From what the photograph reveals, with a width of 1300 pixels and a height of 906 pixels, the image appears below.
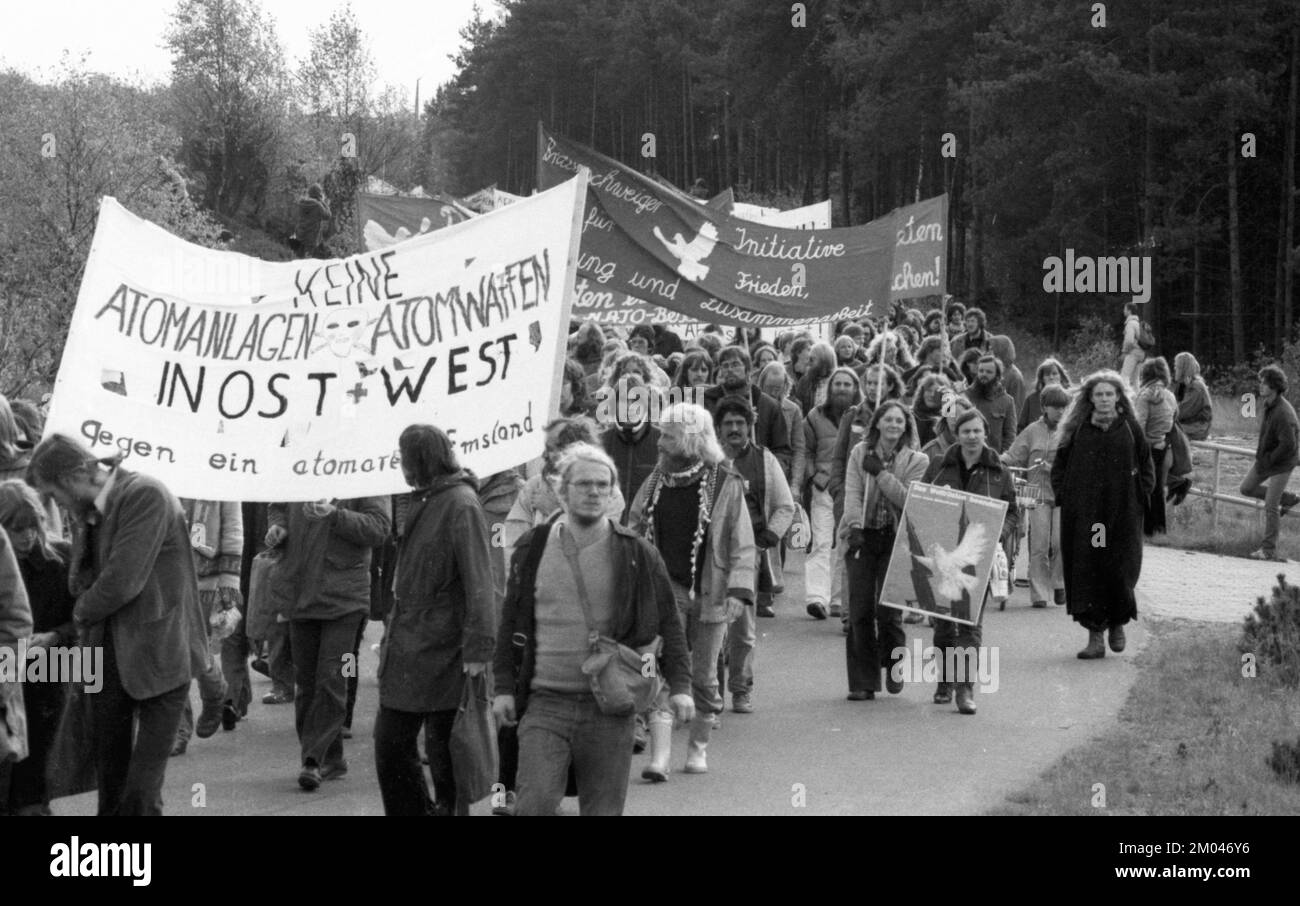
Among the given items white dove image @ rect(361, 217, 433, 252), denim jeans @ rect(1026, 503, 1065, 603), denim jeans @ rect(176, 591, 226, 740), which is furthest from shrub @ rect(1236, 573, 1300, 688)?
white dove image @ rect(361, 217, 433, 252)

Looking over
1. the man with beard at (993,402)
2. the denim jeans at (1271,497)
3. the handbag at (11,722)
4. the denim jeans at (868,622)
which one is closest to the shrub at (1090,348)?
the denim jeans at (1271,497)

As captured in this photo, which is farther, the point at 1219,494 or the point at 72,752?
the point at 1219,494

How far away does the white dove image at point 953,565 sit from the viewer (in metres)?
10.8

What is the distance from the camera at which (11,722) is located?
637cm

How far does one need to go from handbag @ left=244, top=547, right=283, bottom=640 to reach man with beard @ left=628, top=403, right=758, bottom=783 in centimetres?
174

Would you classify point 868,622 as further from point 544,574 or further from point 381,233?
point 381,233

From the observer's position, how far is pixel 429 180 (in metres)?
121

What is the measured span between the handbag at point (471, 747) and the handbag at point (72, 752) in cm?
140

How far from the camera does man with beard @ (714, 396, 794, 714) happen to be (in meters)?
10.4

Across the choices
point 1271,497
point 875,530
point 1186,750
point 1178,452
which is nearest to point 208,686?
point 875,530

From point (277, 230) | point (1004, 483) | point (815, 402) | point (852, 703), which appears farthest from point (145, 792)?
point (277, 230)

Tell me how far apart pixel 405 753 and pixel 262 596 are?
2.39 metres

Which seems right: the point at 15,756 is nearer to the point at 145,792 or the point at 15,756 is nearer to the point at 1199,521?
Result: the point at 145,792
